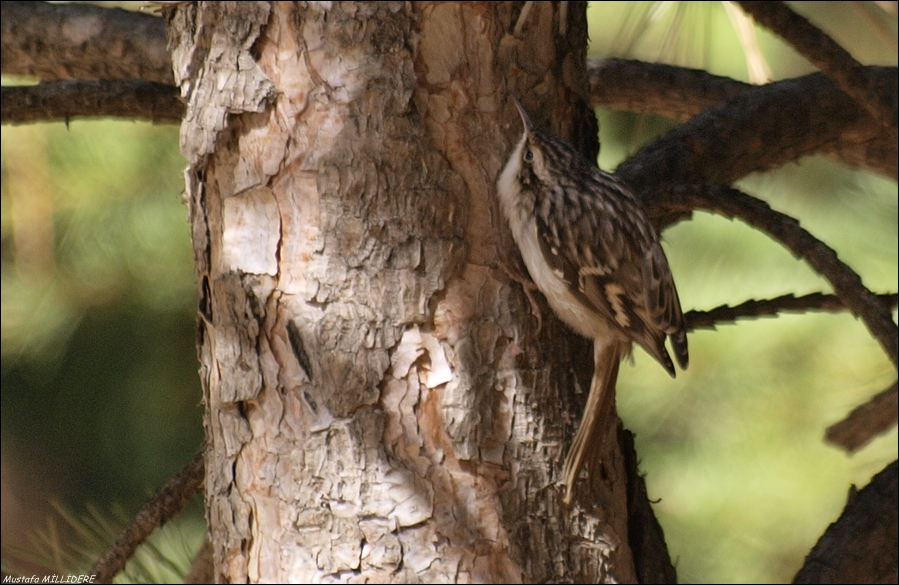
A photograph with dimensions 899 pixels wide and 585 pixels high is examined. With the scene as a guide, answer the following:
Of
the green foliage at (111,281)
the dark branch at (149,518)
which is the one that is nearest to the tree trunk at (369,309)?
the dark branch at (149,518)

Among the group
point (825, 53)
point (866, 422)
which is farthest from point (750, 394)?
point (825, 53)

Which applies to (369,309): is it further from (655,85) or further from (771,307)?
(655,85)

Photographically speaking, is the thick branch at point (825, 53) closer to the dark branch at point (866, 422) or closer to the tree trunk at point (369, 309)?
the tree trunk at point (369, 309)

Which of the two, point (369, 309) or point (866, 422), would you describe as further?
point (866, 422)

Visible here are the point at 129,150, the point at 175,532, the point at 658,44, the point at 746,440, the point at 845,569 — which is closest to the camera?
the point at 845,569

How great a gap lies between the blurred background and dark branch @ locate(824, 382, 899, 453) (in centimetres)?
119

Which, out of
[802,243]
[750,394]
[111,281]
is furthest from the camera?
[750,394]

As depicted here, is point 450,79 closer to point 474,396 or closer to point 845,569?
point 474,396

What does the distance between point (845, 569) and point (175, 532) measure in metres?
1.94

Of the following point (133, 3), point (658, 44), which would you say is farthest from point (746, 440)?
point (133, 3)

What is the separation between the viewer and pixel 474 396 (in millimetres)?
1338

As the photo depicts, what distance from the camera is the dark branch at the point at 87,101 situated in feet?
6.46

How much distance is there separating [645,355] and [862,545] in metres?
2.16

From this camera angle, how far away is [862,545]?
163 centimetres
